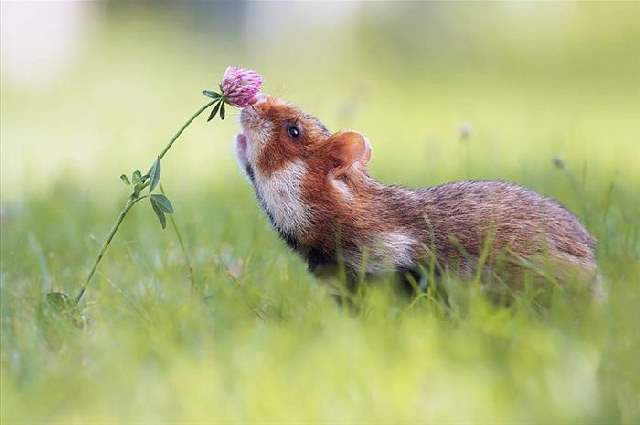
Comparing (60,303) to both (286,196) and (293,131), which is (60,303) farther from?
(293,131)

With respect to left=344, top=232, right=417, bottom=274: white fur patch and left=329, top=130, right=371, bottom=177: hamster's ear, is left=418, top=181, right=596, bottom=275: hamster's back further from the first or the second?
left=329, top=130, right=371, bottom=177: hamster's ear

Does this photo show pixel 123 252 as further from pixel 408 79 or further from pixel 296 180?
pixel 408 79

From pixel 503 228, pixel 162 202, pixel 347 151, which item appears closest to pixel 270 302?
pixel 162 202

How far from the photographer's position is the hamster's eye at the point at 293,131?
4.19 m

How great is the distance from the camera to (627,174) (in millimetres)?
6980

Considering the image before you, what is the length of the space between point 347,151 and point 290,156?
225 mm

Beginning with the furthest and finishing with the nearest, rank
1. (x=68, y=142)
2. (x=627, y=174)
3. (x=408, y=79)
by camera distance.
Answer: (x=408, y=79)
(x=68, y=142)
(x=627, y=174)

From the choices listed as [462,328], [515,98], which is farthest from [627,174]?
[515,98]

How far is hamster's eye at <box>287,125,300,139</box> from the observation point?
419cm

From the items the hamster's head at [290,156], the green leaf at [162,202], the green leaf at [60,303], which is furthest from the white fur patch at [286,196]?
the green leaf at [60,303]

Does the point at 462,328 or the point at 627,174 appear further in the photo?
the point at 627,174

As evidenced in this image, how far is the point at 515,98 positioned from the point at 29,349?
1236cm

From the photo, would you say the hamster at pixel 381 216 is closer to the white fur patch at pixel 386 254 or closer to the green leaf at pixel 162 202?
the white fur patch at pixel 386 254

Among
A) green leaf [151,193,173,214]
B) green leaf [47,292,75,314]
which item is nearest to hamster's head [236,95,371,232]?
green leaf [151,193,173,214]
